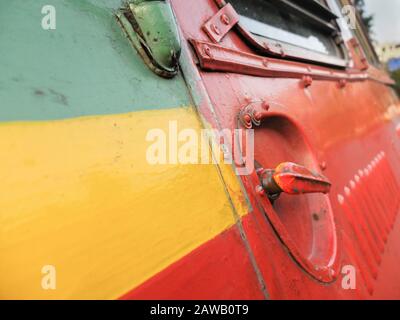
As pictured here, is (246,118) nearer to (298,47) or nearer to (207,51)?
(207,51)

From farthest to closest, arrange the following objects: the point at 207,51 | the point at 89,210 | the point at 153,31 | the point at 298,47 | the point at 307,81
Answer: the point at 298,47 < the point at 307,81 < the point at 207,51 < the point at 153,31 < the point at 89,210

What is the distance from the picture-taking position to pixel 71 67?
1.88 ft

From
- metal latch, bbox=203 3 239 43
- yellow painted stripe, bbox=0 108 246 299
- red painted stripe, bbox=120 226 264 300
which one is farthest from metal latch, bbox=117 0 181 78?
red painted stripe, bbox=120 226 264 300

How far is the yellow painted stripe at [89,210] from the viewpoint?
1.51 ft

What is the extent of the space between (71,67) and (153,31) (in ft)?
0.63

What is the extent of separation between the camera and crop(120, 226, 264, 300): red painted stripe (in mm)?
536

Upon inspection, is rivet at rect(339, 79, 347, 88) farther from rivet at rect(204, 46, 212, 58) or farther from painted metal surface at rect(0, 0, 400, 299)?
rivet at rect(204, 46, 212, 58)

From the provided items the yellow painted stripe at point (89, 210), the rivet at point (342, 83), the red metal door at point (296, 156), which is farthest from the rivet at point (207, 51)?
the rivet at point (342, 83)

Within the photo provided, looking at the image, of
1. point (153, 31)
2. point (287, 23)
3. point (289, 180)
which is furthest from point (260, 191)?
point (287, 23)

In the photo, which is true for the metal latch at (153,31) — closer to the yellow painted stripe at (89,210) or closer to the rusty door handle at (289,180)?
the yellow painted stripe at (89,210)

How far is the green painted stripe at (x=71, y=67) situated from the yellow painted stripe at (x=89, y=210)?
28 mm

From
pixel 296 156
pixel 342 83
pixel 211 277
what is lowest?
pixel 211 277

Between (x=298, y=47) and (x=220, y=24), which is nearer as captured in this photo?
(x=220, y=24)

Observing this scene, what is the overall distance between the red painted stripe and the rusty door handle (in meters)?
0.16
